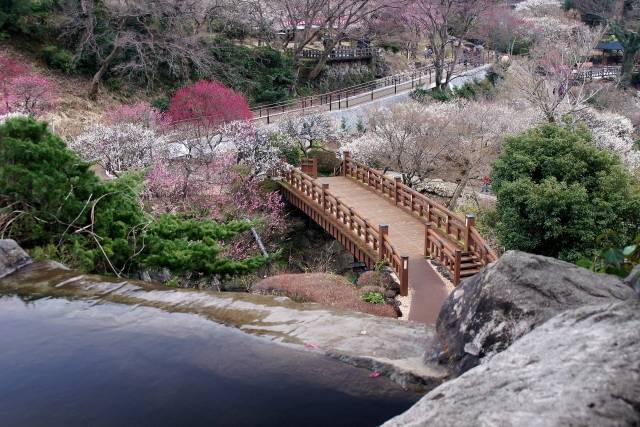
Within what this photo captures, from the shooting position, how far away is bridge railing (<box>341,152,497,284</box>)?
14906 millimetres

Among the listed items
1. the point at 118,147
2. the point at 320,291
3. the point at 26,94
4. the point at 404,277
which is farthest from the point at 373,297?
the point at 26,94

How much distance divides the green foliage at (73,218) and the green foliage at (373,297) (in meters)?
3.16

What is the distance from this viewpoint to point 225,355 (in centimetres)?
712

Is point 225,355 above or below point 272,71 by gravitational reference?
below

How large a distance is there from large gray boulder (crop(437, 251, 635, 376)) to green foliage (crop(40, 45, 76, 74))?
31422 millimetres

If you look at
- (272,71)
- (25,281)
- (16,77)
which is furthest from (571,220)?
(272,71)

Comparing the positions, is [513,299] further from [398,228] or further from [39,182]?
[398,228]

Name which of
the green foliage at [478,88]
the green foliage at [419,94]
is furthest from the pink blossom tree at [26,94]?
the green foliage at [478,88]

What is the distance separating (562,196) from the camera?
1451 centimetres

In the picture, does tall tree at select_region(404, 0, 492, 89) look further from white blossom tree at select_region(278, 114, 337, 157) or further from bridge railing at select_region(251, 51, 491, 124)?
white blossom tree at select_region(278, 114, 337, 157)

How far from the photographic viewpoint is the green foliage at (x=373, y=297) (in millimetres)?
13254

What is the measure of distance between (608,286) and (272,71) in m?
36.8

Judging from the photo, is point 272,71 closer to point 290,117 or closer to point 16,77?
point 290,117

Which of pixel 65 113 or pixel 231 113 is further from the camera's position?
pixel 65 113
